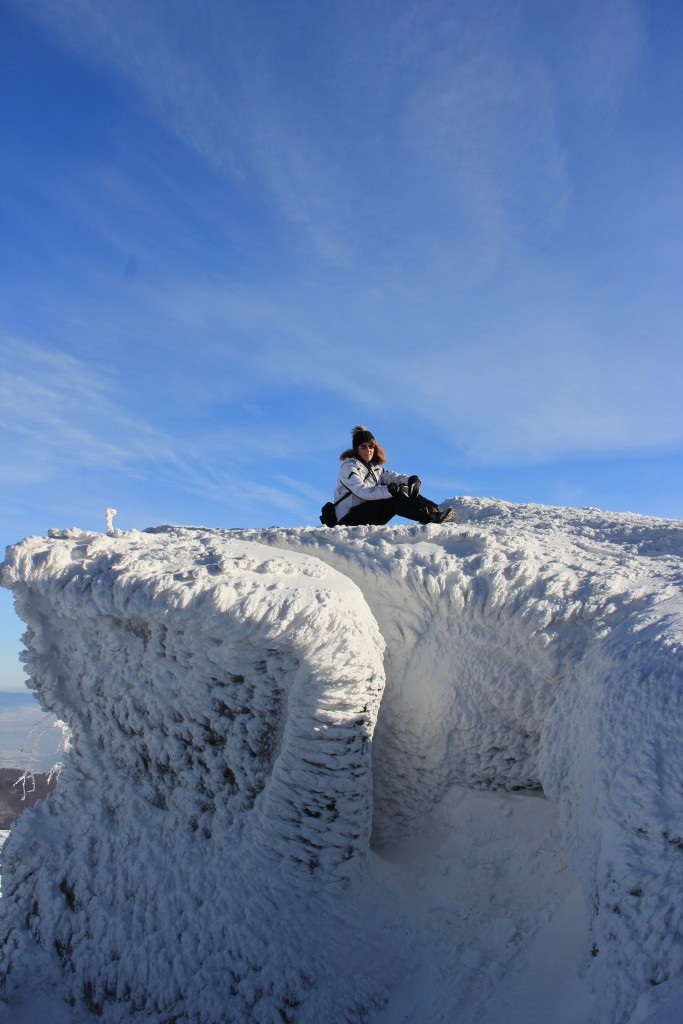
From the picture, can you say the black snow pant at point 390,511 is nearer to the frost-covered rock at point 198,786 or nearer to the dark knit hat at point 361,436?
the dark knit hat at point 361,436

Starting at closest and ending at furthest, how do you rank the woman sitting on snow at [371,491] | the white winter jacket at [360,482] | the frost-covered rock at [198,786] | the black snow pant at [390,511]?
the frost-covered rock at [198,786]
the black snow pant at [390,511]
the woman sitting on snow at [371,491]
the white winter jacket at [360,482]

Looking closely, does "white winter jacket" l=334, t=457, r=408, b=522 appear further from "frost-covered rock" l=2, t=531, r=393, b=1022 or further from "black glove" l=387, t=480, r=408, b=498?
"frost-covered rock" l=2, t=531, r=393, b=1022

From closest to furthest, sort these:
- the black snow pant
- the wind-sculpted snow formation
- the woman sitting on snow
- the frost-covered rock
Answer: the wind-sculpted snow formation, the frost-covered rock, the black snow pant, the woman sitting on snow

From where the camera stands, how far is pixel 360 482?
5.90 m

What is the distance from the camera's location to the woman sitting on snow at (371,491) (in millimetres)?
5492

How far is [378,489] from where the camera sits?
5734 millimetres

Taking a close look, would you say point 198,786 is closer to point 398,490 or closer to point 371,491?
point 398,490

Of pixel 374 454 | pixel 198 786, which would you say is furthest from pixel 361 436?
pixel 198 786

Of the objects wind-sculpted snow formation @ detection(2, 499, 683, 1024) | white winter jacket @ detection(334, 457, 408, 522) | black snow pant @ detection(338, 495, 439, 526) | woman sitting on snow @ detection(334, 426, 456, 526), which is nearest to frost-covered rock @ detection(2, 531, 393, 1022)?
wind-sculpted snow formation @ detection(2, 499, 683, 1024)

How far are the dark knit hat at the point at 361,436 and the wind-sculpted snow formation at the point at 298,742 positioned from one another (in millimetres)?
2877

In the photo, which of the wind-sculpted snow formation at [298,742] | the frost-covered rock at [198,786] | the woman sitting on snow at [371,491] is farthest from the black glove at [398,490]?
the frost-covered rock at [198,786]

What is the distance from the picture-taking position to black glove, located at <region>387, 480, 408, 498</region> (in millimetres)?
5527

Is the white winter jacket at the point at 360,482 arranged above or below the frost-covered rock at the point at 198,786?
above

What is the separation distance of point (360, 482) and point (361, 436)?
20.9 inches
